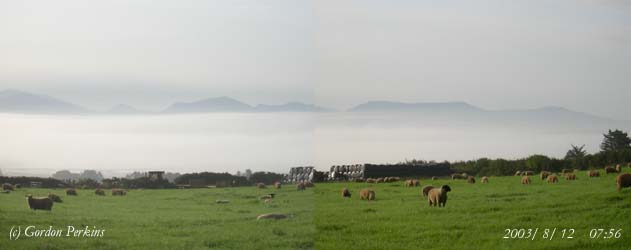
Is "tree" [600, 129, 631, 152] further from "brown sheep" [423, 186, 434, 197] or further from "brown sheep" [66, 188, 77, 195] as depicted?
"brown sheep" [66, 188, 77, 195]

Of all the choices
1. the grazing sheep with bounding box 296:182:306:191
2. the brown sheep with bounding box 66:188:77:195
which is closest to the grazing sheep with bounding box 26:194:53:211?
the brown sheep with bounding box 66:188:77:195

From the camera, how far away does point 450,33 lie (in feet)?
24.5

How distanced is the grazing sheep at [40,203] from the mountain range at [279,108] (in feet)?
2.01

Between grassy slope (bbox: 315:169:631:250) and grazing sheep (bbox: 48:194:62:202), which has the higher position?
grazing sheep (bbox: 48:194:62:202)

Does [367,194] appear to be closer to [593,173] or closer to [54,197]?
[593,173]

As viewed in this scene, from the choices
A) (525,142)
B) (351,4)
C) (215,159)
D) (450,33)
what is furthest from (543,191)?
(215,159)

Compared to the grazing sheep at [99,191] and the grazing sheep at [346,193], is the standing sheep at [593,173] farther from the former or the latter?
the grazing sheep at [99,191]

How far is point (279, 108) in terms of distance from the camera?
7.20m

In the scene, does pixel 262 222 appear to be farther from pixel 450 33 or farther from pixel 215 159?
pixel 450 33

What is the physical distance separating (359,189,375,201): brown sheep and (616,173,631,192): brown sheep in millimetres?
1918

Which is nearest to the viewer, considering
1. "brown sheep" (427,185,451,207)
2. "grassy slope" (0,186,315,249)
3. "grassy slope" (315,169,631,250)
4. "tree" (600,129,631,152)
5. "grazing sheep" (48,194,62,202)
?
"grassy slope" (0,186,315,249)

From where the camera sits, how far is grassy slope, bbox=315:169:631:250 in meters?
7.00

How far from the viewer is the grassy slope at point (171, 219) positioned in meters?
6.50

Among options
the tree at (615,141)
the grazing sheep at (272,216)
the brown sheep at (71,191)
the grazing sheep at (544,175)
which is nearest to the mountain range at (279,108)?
the tree at (615,141)
